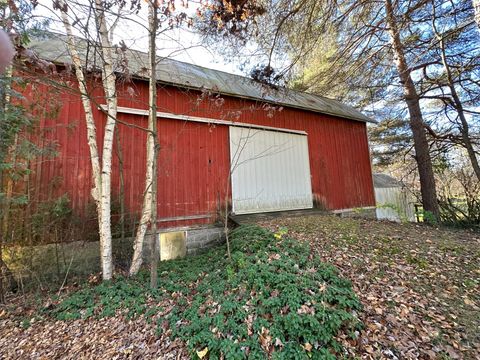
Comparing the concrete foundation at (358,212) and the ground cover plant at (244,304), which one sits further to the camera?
the concrete foundation at (358,212)

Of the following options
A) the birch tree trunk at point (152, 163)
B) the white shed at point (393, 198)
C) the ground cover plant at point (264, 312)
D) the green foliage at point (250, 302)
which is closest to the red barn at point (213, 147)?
the birch tree trunk at point (152, 163)

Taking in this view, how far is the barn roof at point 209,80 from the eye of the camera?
5.17 meters

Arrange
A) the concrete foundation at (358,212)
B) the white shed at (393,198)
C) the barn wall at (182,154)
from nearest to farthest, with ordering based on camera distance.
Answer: the barn wall at (182,154) < the concrete foundation at (358,212) < the white shed at (393,198)

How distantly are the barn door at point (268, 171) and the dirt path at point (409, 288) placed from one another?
1800 mm

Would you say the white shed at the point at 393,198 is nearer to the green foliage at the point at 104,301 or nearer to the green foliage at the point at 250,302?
the green foliage at the point at 250,302

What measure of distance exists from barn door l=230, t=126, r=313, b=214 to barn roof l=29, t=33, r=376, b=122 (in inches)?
38.3

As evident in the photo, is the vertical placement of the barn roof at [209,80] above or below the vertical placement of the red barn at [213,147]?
above

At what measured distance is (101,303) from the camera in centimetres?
331

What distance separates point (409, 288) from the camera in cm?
300

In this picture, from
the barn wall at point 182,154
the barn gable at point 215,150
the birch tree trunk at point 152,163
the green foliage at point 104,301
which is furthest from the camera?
the barn gable at point 215,150

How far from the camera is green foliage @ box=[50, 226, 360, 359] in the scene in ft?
7.39

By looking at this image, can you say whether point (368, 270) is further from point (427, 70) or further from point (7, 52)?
point (427, 70)

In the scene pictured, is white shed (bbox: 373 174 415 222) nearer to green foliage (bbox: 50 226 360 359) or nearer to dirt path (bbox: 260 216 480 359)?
dirt path (bbox: 260 216 480 359)

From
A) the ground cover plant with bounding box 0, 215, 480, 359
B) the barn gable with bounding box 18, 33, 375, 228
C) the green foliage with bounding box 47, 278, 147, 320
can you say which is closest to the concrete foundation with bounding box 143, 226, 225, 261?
the barn gable with bounding box 18, 33, 375, 228
